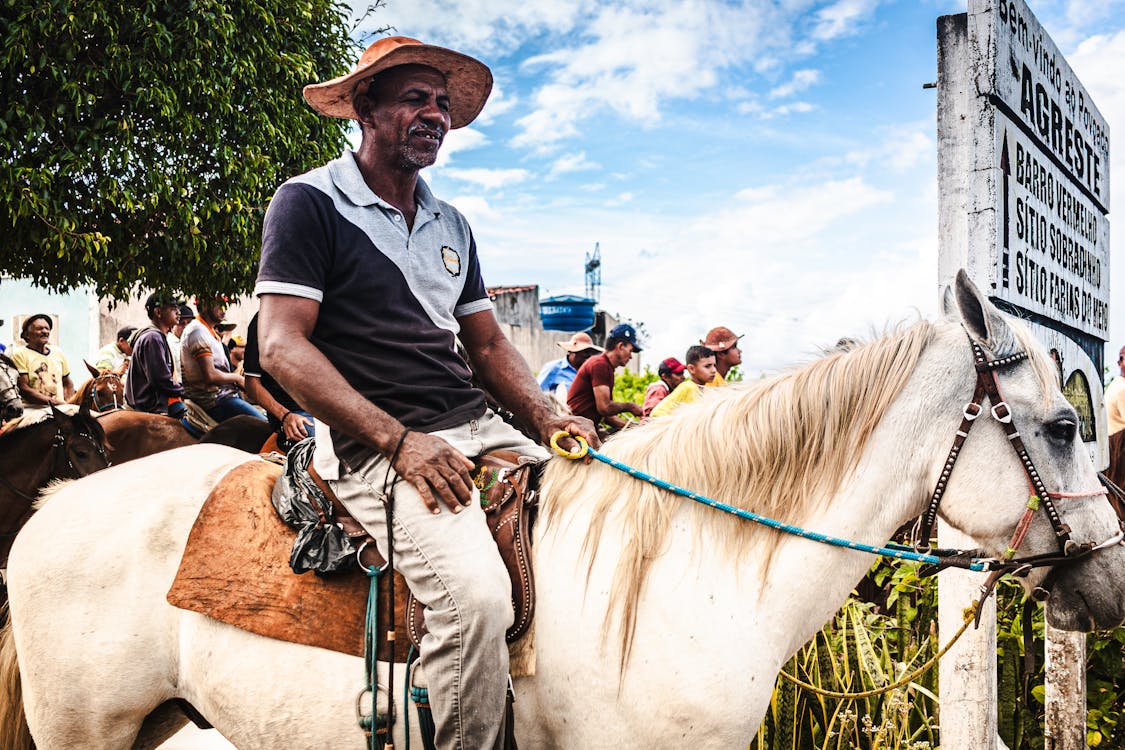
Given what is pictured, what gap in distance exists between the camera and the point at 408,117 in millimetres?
2350

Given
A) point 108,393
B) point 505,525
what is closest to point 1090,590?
point 505,525

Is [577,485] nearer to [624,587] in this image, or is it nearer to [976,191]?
[624,587]

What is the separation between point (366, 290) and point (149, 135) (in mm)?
5747

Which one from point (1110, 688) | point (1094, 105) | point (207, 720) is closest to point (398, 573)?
point (207, 720)

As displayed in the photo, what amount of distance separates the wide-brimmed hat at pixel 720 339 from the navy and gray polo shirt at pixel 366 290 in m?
5.95

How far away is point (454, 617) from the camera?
1977 mm

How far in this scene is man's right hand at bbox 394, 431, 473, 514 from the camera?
81.1 inches

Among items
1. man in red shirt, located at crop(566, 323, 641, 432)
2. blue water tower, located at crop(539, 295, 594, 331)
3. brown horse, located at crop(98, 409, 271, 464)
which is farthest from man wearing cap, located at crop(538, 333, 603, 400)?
blue water tower, located at crop(539, 295, 594, 331)

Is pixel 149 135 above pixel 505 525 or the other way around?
above

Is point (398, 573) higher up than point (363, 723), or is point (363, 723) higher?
point (398, 573)

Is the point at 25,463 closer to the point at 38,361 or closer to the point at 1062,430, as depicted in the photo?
the point at 38,361

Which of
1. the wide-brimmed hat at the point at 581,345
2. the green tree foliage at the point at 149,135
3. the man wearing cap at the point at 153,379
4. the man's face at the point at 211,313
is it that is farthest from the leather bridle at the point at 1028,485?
the wide-brimmed hat at the point at 581,345

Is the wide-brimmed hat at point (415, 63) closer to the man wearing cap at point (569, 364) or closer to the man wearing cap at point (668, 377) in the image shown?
the man wearing cap at point (569, 364)

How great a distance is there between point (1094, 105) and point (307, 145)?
6.62m
